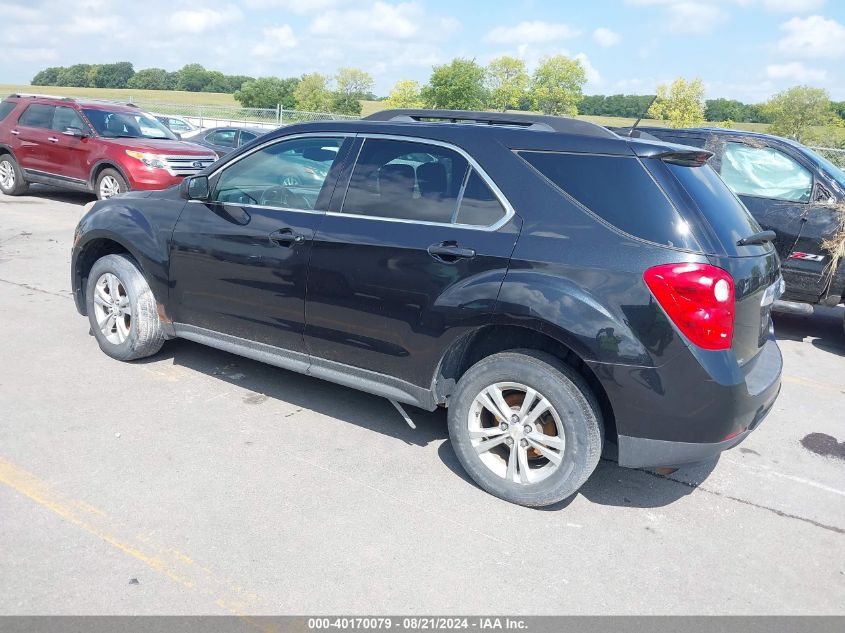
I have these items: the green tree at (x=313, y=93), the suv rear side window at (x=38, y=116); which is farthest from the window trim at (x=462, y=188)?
the green tree at (x=313, y=93)

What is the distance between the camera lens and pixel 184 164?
11883 mm

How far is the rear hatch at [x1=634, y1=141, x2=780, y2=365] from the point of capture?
3283 millimetres

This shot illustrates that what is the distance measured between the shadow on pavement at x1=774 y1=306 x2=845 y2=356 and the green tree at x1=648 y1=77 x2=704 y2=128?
56.8 metres

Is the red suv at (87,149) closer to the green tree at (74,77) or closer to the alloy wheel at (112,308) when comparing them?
the alloy wheel at (112,308)

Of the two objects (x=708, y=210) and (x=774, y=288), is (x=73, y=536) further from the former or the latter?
(x=774, y=288)

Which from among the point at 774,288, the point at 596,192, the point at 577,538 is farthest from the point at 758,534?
the point at 596,192

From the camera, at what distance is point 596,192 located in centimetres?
342

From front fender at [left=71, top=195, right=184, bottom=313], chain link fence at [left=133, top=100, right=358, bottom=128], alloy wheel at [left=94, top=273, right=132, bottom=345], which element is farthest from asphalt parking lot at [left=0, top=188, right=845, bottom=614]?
chain link fence at [left=133, top=100, right=358, bottom=128]

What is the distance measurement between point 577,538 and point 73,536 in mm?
2299

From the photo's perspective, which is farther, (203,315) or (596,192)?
(203,315)

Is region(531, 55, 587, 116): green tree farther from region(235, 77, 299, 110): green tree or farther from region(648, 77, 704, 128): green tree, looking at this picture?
region(235, 77, 299, 110): green tree

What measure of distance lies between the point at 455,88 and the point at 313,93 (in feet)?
48.9

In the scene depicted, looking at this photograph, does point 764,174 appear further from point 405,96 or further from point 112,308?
point 405,96

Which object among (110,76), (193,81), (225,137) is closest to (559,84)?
(193,81)
